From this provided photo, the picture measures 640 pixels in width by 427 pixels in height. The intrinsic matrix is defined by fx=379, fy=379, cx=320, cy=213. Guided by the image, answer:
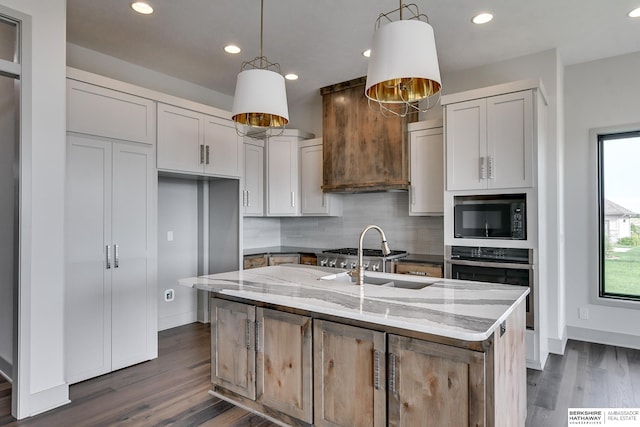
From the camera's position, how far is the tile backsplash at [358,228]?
451 cm

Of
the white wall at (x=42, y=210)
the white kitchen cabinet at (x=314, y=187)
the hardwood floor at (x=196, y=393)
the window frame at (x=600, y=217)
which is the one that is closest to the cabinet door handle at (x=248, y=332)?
the hardwood floor at (x=196, y=393)

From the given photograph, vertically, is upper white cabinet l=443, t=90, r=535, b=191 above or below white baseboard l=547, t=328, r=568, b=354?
above

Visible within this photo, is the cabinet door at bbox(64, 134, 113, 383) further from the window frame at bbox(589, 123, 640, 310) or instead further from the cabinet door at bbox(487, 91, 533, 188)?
the window frame at bbox(589, 123, 640, 310)

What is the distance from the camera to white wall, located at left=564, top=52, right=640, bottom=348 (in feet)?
12.6

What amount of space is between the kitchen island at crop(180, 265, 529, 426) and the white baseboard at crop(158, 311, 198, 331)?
6.63 ft

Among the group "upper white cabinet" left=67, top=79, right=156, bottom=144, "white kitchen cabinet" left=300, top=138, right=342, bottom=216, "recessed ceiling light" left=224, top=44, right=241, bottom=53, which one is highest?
"recessed ceiling light" left=224, top=44, right=241, bottom=53

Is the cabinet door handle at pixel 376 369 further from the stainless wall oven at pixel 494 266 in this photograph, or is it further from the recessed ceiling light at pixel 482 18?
the recessed ceiling light at pixel 482 18

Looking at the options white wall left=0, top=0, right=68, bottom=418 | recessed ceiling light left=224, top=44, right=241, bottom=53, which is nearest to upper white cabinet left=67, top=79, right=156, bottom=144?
white wall left=0, top=0, right=68, bottom=418

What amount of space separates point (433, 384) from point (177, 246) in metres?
3.74

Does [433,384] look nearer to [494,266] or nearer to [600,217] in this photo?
[494,266]

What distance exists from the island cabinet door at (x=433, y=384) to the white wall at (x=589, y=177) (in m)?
3.26

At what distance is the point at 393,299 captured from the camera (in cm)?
200

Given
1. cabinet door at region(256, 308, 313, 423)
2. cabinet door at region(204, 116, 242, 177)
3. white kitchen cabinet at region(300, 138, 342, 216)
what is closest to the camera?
cabinet door at region(256, 308, 313, 423)

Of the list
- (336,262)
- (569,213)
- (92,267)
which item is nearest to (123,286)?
(92,267)
